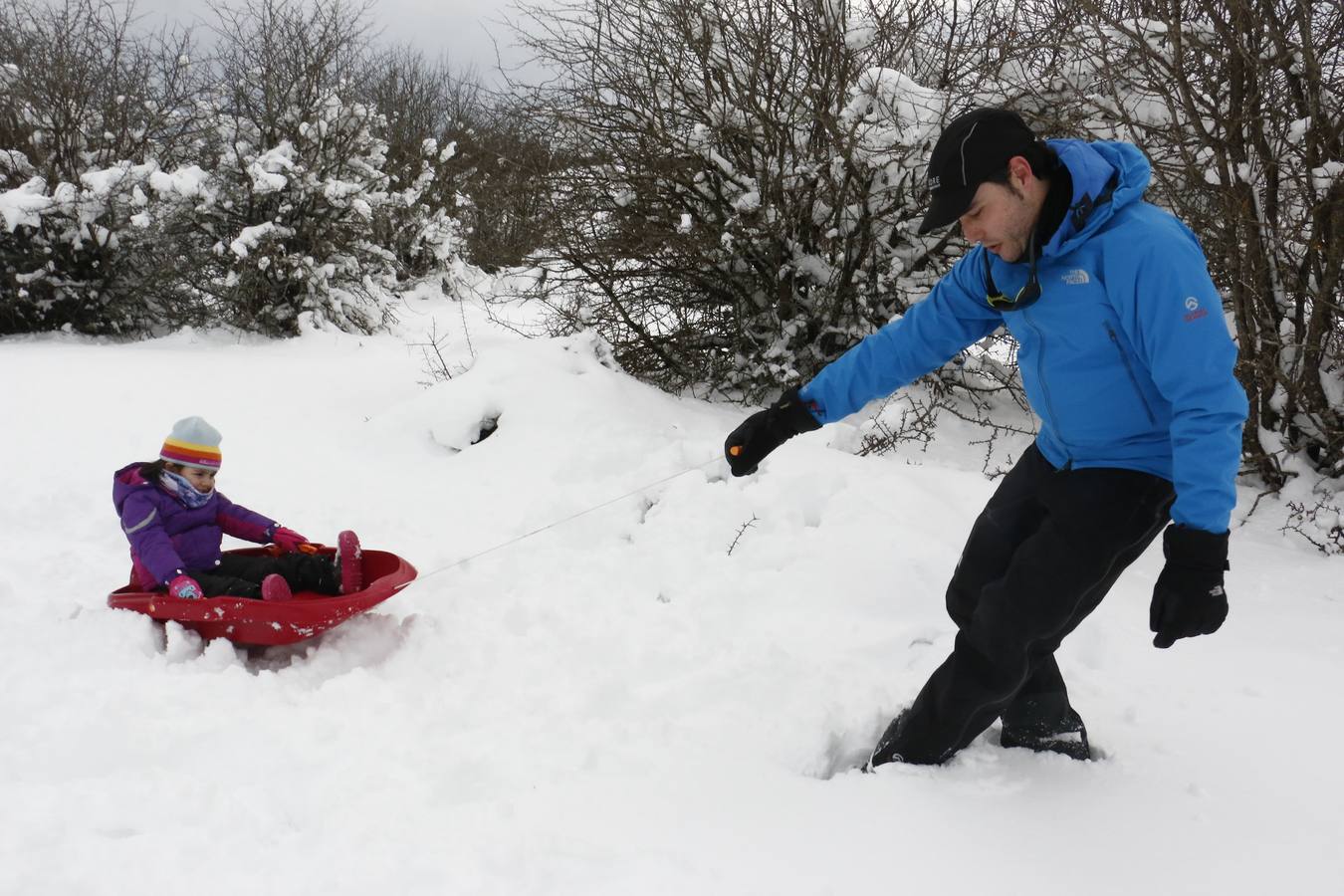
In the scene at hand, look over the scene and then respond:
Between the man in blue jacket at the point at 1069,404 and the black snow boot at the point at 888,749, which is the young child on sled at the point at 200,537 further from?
the man in blue jacket at the point at 1069,404

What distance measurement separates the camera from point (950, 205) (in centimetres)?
198

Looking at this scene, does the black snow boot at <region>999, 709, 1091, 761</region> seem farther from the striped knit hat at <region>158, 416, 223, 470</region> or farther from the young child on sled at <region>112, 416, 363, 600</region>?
the striped knit hat at <region>158, 416, 223, 470</region>

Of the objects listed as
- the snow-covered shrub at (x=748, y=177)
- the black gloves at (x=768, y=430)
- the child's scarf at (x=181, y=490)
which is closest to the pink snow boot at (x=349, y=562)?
the child's scarf at (x=181, y=490)

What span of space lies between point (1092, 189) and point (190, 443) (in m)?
3.23

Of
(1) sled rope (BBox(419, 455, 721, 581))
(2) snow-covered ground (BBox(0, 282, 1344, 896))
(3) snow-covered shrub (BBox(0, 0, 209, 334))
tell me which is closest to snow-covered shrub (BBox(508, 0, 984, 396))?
(2) snow-covered ground (BBox(0, 282, 1344, 896))

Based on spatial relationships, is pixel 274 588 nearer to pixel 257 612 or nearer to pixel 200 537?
pixel 257 612

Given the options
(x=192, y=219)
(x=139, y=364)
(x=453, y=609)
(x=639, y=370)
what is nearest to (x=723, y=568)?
(x=453, y=609)

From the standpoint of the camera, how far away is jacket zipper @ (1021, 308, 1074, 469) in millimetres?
2129

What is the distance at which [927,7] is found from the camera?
5504 millimetres

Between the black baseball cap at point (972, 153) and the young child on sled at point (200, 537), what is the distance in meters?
2.52

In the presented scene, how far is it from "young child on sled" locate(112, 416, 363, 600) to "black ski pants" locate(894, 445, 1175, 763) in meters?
2.26

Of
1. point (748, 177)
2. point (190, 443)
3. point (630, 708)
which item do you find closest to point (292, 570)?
point (190, 443)

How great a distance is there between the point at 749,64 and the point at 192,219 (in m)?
7.17

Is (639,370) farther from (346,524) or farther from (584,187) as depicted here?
(346,524)
